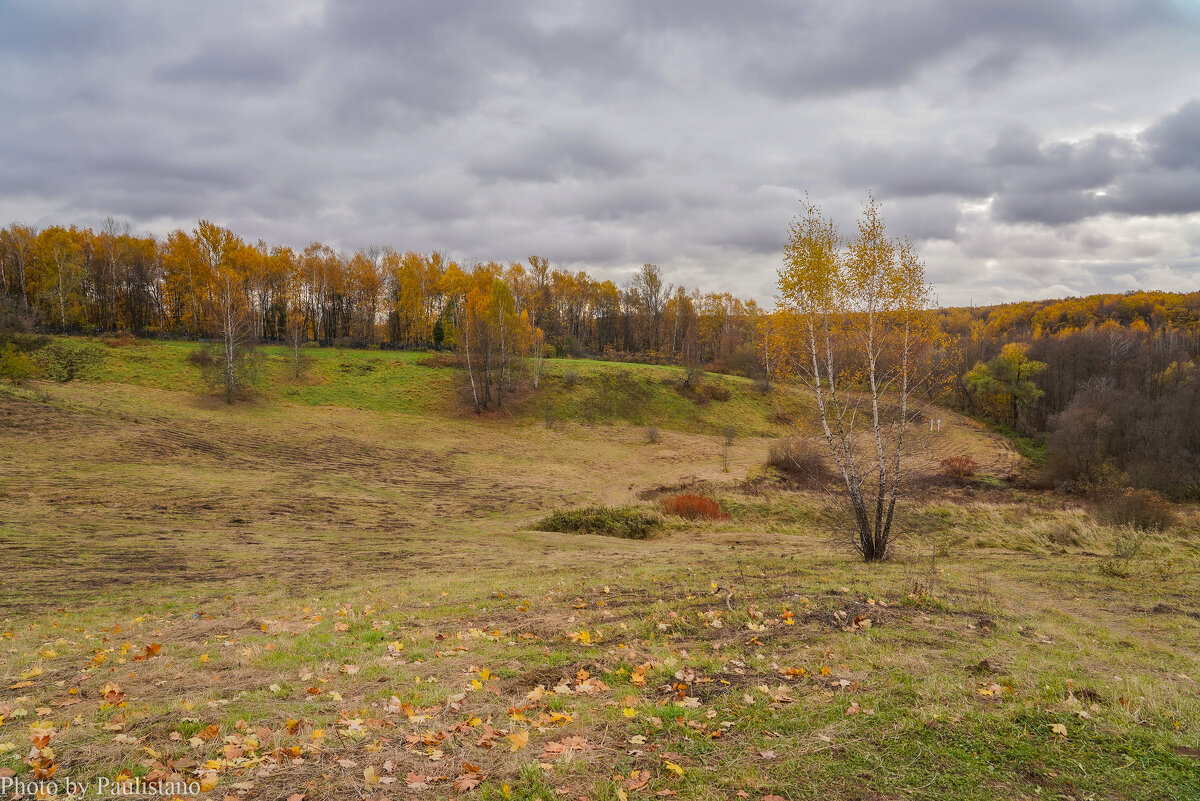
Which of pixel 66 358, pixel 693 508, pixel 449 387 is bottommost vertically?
pixel 693 508

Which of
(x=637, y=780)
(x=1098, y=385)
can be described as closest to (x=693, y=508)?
(x=637, y=780)

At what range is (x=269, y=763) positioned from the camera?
Answer: 419 cm

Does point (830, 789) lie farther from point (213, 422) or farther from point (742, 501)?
point (213, 422)

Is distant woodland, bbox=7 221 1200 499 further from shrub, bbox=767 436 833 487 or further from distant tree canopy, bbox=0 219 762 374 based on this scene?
shrub, bbox=767 436 833 487

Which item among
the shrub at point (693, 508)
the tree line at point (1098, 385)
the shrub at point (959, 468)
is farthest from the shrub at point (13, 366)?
the shrub at point (959, 468)

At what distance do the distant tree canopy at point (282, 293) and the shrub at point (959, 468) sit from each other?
27.4m

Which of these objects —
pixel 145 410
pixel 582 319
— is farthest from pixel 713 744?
pixel 582 319

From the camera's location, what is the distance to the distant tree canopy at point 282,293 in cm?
5877

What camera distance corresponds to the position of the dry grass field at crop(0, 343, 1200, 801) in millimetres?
4020

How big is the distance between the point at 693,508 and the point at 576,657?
18557 millimetres

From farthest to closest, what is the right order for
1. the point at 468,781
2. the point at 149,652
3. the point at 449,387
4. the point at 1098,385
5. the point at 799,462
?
the point at 449,387
the point at 1098,385
the point at 799,462
the point at 149,652
the point at 468,781

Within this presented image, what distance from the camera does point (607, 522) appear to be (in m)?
22.2

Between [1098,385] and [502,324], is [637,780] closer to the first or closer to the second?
[502,324]

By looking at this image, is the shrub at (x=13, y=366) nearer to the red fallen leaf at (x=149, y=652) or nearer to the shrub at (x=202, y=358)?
the shrub at (x=202, y=358)
